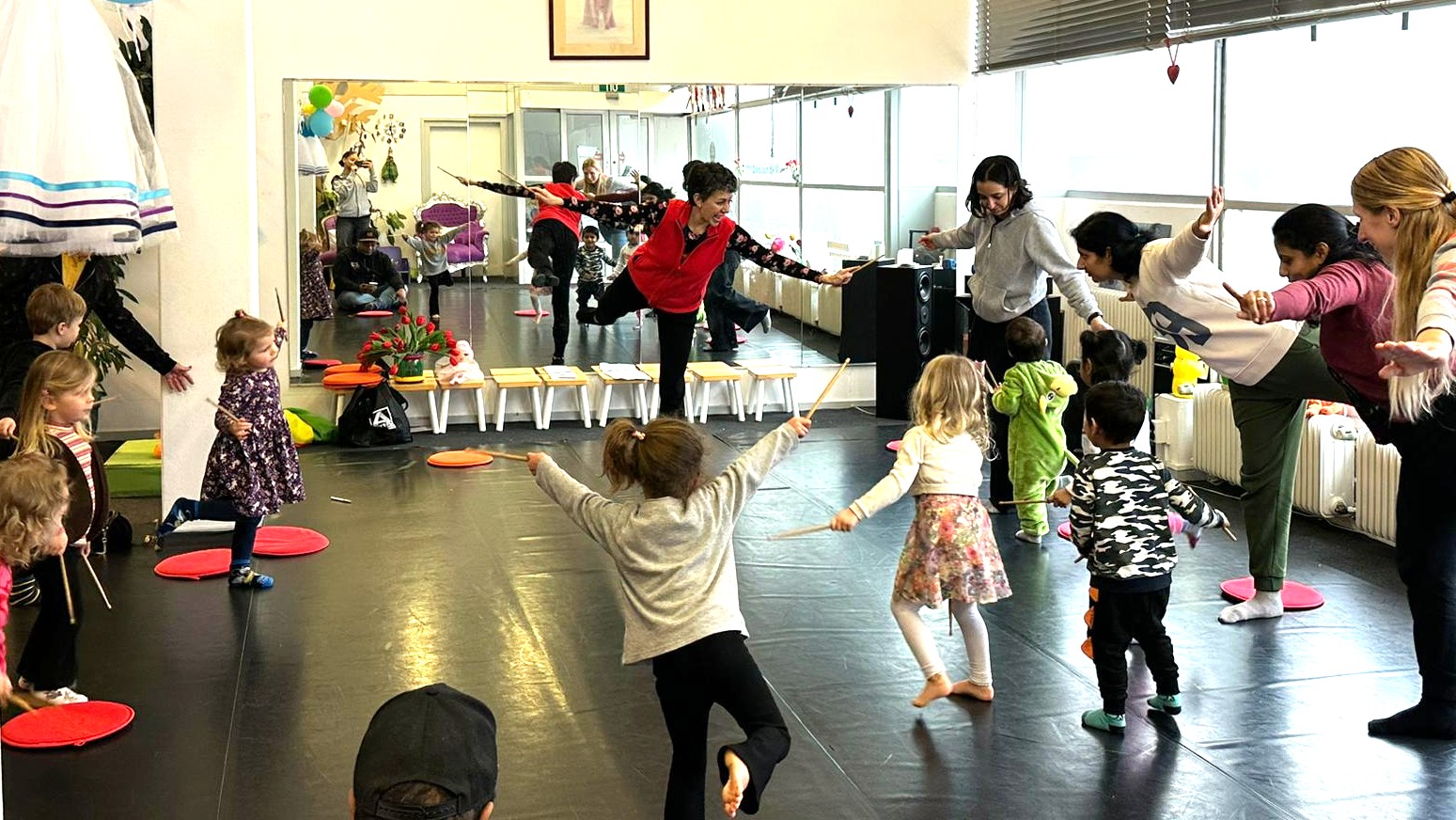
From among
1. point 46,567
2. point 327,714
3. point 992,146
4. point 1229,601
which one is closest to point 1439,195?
point 1229,601

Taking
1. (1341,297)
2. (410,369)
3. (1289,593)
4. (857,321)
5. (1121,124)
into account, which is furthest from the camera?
(857,321)

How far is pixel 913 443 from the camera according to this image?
4504mm

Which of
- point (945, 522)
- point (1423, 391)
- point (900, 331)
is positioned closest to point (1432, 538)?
point (1423, 391)

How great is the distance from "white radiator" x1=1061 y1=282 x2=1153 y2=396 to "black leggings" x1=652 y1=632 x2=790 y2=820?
5850 millimetres

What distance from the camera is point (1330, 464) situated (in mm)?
6777

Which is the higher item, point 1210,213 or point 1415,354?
point 1210,213

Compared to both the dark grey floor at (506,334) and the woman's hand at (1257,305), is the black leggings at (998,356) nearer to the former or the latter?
the woman's hand at (1257,305)

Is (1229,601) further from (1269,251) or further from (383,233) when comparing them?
(383,233)

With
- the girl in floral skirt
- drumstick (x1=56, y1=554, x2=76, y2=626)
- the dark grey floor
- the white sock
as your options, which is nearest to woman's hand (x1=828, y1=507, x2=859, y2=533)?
the girl in floral skirt

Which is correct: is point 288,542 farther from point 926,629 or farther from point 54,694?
point 926,629

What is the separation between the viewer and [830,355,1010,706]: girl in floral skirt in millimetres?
4453

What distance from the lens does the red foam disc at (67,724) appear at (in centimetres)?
434

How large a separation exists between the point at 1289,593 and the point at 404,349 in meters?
5.92

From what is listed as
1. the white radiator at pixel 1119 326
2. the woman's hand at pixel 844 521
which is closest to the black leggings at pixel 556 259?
the white radiator at pixel 1119 326
